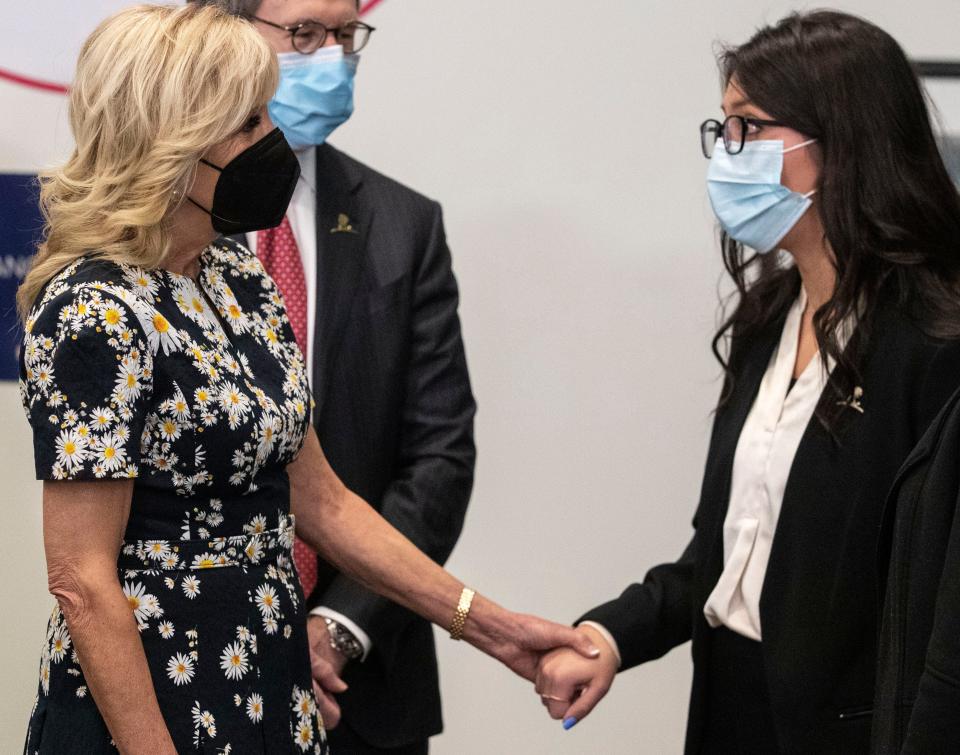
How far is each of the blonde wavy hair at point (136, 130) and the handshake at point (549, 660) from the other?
0.82 m

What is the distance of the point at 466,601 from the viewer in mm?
2043

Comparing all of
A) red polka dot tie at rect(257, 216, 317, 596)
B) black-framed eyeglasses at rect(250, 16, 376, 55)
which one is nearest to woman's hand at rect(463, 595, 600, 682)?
red polka dot tie at rect(257, 216, 317, 596)

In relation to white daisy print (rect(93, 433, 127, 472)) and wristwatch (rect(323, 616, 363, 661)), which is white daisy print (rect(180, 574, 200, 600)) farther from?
wristwatch (rect(323, 616, 363, 661))

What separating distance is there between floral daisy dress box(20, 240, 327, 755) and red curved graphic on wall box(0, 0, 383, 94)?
1.47 metres

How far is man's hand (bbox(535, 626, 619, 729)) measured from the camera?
2203 millimetres

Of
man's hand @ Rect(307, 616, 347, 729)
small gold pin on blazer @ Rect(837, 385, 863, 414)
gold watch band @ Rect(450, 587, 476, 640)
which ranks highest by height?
small gold pin on blazer @ Rect(837, 385, 863, 414)

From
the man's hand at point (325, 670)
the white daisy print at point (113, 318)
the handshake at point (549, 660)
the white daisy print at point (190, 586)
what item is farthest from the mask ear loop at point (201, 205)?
the handshake at point (549, 660)

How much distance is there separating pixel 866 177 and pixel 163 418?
1112mm

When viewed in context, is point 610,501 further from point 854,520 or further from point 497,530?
point 854,520

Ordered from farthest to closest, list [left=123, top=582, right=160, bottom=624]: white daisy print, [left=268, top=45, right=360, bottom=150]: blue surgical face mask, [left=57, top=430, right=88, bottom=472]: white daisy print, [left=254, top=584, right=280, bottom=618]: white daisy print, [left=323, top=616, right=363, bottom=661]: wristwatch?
[left=268, top=45, right=360, bottom=150]: blue surgical face mask < [left=323, top=616, right=363, bottom=661]: wristwatch < [left=254, top=584, right=280, bottom=618]: white daisy print < [left=123, top=582, right=160, bottom=624]: white daisy print < [left=57, top=430, right=88, bottom=472]: white daisy print

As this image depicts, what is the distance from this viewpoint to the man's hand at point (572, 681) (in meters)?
2.20

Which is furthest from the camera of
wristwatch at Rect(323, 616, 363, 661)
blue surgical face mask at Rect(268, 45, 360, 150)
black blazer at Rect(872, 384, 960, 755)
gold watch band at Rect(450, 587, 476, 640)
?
blue surgical face mask at Rect(268, 45, 360, 150)

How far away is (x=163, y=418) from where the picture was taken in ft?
5.01

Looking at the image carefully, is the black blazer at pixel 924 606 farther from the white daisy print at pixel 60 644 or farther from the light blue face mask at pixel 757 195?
the white daisy print at pixel 60 644
